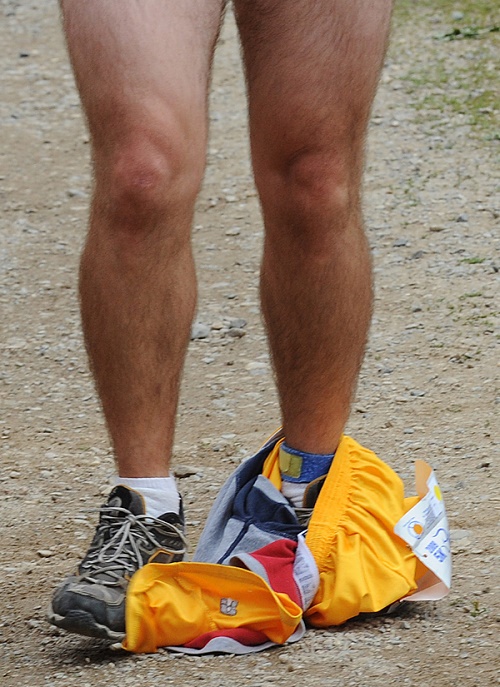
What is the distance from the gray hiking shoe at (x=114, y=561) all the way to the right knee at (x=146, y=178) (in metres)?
0.56

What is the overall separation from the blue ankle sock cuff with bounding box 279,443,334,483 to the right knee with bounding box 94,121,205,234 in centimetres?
64

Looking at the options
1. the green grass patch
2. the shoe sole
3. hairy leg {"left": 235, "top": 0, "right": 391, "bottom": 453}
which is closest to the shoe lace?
the shoe sole

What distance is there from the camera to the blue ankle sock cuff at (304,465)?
2.64 metres

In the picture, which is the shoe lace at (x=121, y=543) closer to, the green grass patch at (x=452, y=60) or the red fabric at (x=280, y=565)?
the red fabric at (x=280, y=565)

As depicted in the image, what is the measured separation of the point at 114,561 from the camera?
2.40m

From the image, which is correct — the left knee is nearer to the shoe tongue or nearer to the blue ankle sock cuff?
the blue ankle sock cuff

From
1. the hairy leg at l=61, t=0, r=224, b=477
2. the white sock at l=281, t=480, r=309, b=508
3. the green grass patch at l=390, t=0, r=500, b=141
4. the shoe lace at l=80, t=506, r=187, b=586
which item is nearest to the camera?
the hairy leg at l=61, t=0, r=224, b=477

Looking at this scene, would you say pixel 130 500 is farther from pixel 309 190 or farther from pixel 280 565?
pixel 309 190

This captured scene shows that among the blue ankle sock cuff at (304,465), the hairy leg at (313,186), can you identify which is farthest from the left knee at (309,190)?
the blue ankle sock cuff at (304,465)

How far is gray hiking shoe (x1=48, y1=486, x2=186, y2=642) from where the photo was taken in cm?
227

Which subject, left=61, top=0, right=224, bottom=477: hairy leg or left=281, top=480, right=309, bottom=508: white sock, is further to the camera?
left=281, top=480, right=309, bottom=508: white sock

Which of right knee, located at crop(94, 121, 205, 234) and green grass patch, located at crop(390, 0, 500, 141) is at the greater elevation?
green grass patch, located at crop(390, 0, 500, 141)

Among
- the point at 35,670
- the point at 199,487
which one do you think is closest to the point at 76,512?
the point at 199,487

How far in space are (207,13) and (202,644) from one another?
48.5 inches
